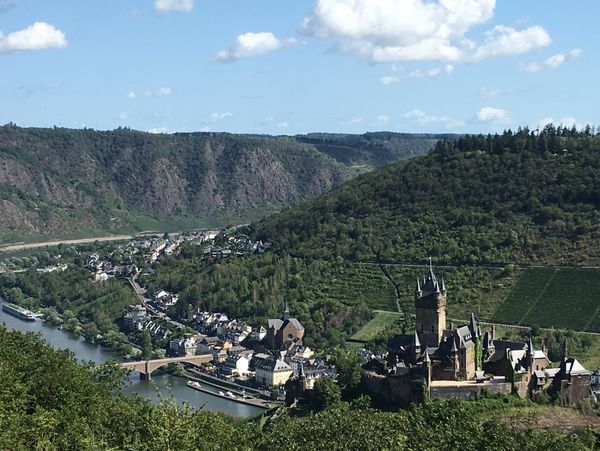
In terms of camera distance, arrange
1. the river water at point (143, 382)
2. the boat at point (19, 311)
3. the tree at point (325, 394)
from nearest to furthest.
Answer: the tree at point (325, 394) < the river water at point (143, 382) < the boat at point (19, 311)

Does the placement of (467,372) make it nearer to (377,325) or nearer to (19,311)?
(377,325)

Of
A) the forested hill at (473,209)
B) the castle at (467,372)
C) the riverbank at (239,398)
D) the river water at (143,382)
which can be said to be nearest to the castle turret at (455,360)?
the castle at (467,372)

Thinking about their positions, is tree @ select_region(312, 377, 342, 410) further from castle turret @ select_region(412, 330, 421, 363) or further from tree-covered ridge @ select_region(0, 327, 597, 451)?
tree-covered ridge @ select_region(0, 327, 597, 451)

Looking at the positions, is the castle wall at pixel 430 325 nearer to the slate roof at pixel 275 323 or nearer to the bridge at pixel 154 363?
the slate roof at pixel 275 323

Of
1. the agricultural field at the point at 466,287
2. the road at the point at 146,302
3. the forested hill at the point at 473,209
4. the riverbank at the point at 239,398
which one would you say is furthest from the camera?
the road at the point at 146,302

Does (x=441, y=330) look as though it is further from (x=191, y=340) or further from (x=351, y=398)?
(x=191, y=340)

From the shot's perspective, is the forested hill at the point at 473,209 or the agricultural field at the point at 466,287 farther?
the forested hill at the point at 473,209

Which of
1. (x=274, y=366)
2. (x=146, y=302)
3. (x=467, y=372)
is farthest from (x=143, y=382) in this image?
(x=467, y=372)
